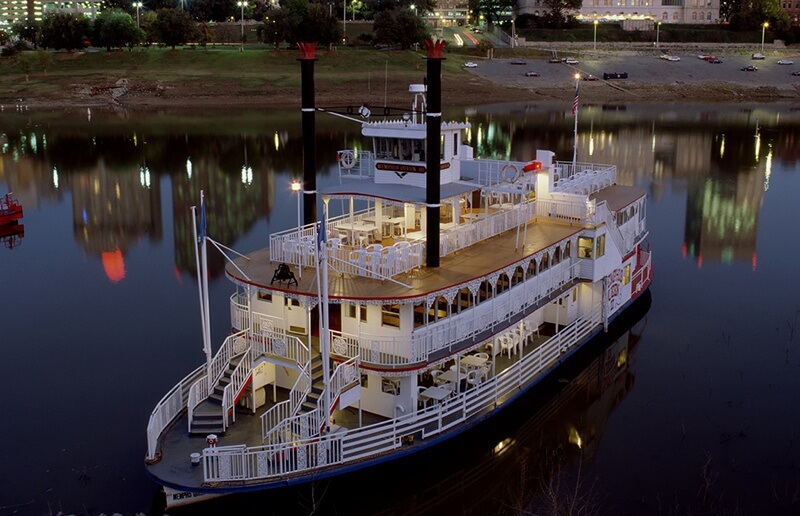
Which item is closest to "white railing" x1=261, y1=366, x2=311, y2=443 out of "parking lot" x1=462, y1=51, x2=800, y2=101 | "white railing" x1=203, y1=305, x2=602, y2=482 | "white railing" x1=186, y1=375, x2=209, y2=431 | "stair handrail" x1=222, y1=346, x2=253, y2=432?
"white railing" x1=203, y1=305, x2=602, y2=482

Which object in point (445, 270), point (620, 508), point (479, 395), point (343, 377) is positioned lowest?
point (620, 508)

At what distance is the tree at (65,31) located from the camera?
13700 cm

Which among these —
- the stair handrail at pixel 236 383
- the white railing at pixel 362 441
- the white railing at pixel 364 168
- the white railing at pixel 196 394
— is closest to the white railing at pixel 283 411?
the white railing at pixel 362 441

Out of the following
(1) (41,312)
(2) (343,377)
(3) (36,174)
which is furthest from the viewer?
(3) (36,174)

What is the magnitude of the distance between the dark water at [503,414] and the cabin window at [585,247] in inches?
142

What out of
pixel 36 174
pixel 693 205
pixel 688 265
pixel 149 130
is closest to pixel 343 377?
pixel 688 265

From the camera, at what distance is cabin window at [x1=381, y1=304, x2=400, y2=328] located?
21109 mm

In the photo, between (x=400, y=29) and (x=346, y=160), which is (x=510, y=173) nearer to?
(x=346, y=160)

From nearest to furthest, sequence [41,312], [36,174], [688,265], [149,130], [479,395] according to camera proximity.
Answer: [479,395], [41,312], [688,265], [36,174], [149,130]

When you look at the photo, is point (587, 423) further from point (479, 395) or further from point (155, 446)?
point (155, 446)

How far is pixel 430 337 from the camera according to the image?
20953mm

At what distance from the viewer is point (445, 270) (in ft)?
76.1

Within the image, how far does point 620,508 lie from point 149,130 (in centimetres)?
8673

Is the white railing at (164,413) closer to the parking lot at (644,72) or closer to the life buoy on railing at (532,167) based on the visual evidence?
the life buoy on railing at (532,167)
